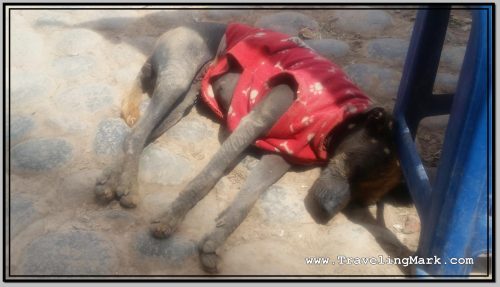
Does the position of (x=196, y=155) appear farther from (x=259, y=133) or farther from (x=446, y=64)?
(x=446, y=64)

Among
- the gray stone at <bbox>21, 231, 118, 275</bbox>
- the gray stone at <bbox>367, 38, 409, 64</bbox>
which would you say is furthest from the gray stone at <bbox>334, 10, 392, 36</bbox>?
the gray stone at <bbox>21, 231, 118, 275</bbox>

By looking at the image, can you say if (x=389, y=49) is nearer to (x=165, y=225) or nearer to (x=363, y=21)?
(x=363, y=21)

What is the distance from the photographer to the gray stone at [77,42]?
4066 mm

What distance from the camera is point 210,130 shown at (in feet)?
11.6

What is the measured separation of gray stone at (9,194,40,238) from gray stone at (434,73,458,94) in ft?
9.63

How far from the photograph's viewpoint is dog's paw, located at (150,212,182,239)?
2625mm

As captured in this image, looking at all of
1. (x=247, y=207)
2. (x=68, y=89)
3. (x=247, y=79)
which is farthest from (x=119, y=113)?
(x=247, y=207)

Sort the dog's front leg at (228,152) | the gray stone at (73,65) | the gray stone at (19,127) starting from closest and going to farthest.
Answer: the dog's front leg at (228,152), the gray stone at (19,127), the gray stone at (73,65)

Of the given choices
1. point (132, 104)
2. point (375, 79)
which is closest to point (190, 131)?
point (132, 104)

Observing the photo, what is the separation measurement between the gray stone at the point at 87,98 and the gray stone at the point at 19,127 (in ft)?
0.80

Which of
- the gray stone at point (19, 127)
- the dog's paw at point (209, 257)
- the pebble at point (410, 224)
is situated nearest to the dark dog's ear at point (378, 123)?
the pebble at point (410, 224)

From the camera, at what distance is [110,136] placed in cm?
330

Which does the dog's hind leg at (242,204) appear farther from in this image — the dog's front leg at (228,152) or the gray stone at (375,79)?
the gray stone at (375,79)

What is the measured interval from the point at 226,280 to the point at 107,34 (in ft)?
8.69
